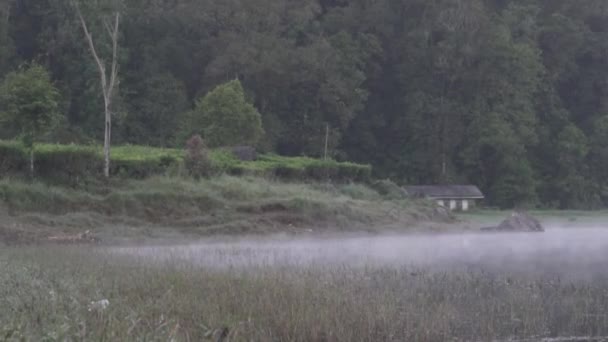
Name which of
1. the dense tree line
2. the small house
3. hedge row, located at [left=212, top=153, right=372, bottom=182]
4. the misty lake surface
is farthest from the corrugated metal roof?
the misty lake surface

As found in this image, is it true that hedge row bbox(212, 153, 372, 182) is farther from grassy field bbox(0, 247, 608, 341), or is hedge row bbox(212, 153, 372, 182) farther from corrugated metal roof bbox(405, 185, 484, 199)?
grassy field bbox(0, 247, 608, 341)

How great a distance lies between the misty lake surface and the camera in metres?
22.5

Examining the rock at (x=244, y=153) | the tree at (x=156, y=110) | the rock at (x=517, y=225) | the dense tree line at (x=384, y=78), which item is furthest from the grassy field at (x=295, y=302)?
the tree at (x=156, y=110)

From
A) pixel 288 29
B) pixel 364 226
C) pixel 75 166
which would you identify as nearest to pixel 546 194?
pixel 288 29

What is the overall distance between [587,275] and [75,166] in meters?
20.2

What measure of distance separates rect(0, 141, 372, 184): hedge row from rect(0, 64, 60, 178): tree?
640 millimetres

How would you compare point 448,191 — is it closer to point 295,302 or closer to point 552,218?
point 552,218

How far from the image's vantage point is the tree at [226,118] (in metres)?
53.7

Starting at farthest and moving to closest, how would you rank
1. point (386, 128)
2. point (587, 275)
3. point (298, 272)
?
point (386, 128) < point (587, 275) < point (298, 272)

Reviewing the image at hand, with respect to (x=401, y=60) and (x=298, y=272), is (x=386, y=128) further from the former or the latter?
(x=298, y=272)

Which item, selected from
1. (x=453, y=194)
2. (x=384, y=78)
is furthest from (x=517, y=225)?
(x=384, y=78)

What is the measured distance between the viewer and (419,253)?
29.2m

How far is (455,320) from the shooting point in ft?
50.7

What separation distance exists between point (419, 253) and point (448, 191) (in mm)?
33900
